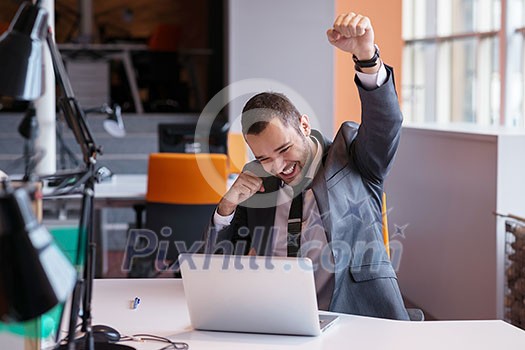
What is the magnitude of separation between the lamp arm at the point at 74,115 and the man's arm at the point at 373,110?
0.73 meters

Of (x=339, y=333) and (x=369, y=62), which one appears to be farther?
(x=369, y=62)

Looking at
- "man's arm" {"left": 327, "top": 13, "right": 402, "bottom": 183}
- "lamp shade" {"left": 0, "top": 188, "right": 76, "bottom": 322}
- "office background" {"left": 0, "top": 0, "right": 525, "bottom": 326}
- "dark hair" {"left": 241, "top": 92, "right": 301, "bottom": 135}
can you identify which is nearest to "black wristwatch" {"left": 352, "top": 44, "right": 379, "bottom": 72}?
"man's arm" {"left": 327, "top": 13, "right": 402, "bottom": 183}

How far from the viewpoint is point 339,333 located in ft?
6.95

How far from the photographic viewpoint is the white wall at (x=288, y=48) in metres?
A: 7.71

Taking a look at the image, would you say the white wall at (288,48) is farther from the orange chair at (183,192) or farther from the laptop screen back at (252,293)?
the laptop screen back at (252,293)

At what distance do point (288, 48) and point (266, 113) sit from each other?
5.38m

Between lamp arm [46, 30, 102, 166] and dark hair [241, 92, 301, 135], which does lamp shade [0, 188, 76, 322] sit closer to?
lamp arm [46, 30, 102, 166]

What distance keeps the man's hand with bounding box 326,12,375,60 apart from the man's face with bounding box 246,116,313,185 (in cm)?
30

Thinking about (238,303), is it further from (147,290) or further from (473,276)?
(473,276)

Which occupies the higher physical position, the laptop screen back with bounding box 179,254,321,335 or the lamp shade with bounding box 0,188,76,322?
the lamp shade with bounding box 0,188,76,322

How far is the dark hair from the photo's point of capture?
98.2 inches

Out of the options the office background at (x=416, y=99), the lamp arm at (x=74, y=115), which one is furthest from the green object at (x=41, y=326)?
the office background at (x=416, y=99)

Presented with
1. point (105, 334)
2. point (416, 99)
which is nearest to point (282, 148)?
point (105, 334)

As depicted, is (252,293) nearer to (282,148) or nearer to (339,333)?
(339,333)
